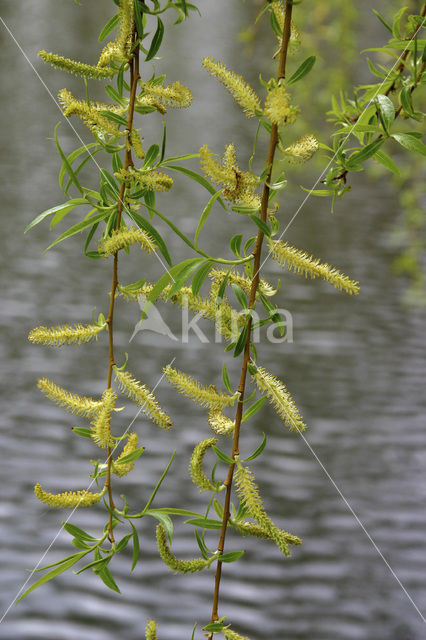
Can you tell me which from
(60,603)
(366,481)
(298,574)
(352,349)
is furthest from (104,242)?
(352,349)

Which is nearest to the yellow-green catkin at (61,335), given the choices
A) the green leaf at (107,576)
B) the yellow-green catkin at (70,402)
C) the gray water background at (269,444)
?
the yellow-green catkin at (70,402)

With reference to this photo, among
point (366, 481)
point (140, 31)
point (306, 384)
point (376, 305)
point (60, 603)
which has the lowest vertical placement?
point (60, 603)

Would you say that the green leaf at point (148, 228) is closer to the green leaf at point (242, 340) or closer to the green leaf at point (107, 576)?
the green leaf at point (242, 340)

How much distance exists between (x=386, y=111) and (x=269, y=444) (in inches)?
101

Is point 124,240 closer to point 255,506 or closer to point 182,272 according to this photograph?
point 182,272

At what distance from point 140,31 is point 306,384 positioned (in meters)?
2.99

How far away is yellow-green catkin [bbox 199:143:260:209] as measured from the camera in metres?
0.42

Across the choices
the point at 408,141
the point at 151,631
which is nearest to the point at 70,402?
the point at 151,631

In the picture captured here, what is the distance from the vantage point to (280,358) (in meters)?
3.59

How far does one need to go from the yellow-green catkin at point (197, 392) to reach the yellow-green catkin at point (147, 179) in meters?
0.10

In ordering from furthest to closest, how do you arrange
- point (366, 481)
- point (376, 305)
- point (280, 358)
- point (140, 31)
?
point (376, 305) < point (280, 358) < point (366, 481) < point (140, 31)

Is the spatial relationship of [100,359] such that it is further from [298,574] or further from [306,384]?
[298,574]

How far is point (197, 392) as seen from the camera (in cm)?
44

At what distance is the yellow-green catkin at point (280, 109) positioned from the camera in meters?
0.39
